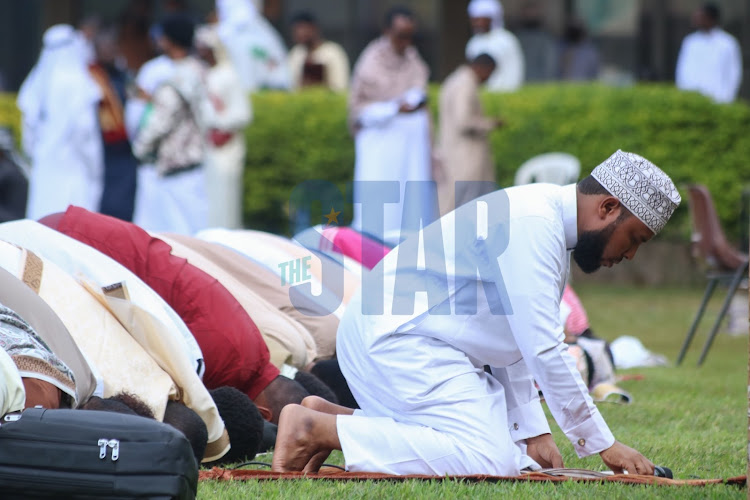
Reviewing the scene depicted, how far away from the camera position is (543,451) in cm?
414

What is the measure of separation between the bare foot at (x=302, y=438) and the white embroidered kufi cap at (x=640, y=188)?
3.79ft

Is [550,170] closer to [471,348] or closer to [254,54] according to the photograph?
[254,54]

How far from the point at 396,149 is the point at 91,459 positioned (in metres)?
7.98

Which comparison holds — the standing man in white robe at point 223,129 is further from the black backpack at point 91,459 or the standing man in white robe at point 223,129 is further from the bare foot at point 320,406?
the black backpack at point 91,459

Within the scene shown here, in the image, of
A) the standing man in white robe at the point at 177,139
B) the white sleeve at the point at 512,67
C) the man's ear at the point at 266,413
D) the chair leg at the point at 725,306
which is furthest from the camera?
the white sleeve at the point at 512,67

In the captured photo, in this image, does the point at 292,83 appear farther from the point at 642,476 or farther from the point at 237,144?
the point at 642,476

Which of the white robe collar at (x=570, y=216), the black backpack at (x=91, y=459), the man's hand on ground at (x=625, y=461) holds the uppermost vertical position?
the white robe collar at (x=570, y=216)

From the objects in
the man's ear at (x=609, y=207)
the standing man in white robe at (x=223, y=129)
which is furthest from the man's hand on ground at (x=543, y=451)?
the standing man in white robe at (x=223, y=129)

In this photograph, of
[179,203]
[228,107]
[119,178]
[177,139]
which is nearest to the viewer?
[177,139]

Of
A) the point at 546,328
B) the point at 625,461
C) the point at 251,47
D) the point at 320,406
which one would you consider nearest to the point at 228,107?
the point at 251,47

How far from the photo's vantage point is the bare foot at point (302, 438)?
13.0 feet

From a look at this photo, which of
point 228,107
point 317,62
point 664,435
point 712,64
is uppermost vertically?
point 712,64

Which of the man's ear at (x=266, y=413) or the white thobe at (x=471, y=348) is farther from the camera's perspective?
the man's ear at (x=266, y=413)

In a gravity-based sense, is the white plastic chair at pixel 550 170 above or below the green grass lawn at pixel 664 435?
above
